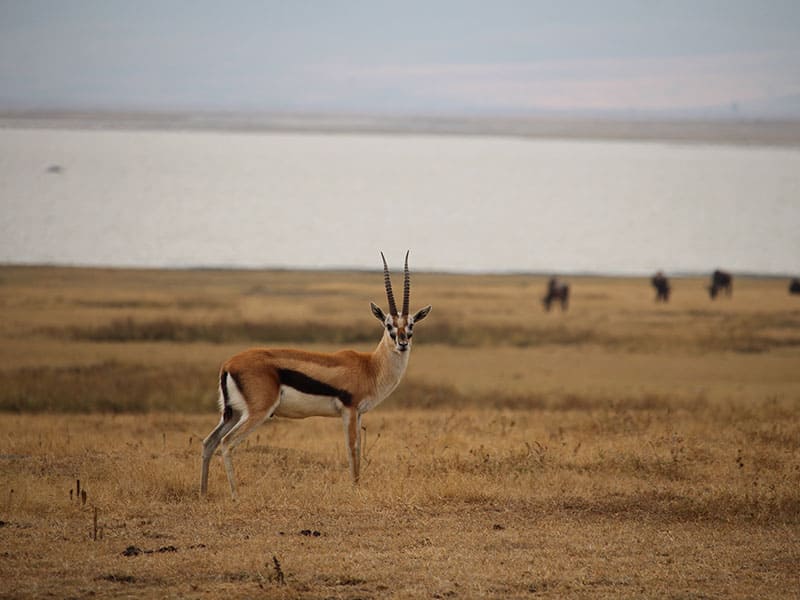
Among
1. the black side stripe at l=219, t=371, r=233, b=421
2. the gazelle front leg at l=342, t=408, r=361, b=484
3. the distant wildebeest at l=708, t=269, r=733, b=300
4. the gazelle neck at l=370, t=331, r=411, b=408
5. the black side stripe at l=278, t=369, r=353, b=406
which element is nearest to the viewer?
A: the black side stripe at l=219, t=371, r=233, b=421

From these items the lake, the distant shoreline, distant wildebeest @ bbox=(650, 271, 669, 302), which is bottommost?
distant wildebeest @ bbox=(650, 271, 669, 302)

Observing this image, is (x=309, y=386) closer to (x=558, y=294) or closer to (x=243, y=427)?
(x=243, y=427)

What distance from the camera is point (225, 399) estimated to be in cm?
1308

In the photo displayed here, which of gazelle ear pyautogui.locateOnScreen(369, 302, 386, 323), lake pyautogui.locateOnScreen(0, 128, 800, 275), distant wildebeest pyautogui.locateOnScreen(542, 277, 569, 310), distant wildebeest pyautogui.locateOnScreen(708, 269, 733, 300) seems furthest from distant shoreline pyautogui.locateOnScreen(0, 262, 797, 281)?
gazelle ear pyautogui.locateOnScreen(369, 302, 386, 323)

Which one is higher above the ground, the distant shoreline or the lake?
the lake

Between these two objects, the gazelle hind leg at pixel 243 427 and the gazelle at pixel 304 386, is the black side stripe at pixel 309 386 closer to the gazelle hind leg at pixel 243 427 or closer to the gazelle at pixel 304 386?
the gazelle at pixel 304 386

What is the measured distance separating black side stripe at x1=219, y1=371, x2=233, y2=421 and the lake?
171 feet

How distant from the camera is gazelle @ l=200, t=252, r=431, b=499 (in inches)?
509

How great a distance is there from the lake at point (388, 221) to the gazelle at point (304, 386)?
5170 cm

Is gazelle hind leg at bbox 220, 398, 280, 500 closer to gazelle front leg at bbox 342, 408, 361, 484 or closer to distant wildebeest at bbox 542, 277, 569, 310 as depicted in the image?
gazelle front leg at bbox 342, 408, 361, 484

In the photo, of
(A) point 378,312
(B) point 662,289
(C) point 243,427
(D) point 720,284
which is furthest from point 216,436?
(D) point 720,284

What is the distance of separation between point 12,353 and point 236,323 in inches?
277

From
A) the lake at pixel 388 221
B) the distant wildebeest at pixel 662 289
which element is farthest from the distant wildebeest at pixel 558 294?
the lake at pixel 388 221

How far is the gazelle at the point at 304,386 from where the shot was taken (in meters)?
12.9
